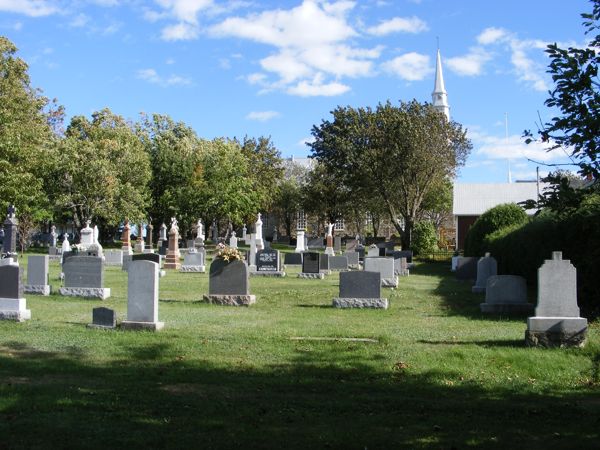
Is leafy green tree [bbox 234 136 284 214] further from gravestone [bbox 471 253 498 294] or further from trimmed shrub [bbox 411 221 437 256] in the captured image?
gravestone [bbox 471 253 498 294]

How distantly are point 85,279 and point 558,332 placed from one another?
11.8 m

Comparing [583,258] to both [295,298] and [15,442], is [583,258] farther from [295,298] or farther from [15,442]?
[15,442]

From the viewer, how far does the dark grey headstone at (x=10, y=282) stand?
12625 mm

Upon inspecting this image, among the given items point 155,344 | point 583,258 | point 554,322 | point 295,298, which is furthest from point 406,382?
point 295,298

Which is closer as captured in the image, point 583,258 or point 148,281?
point 148,281

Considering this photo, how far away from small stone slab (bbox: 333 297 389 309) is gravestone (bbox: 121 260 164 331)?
510 cm

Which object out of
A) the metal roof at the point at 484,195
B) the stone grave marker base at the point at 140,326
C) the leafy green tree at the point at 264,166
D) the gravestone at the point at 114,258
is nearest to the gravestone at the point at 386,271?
the stone grave marker base at the point at 140,326

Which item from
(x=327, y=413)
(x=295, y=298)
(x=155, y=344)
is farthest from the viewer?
(x=295, y=298)

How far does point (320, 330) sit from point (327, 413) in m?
5.08

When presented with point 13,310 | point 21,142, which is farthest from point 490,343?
point 21,142

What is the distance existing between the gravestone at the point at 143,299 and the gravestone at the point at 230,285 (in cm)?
411

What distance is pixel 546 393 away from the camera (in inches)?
312

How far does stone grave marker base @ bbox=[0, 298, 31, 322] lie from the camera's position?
1247 centimetres

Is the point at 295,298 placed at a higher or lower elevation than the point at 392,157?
lower
